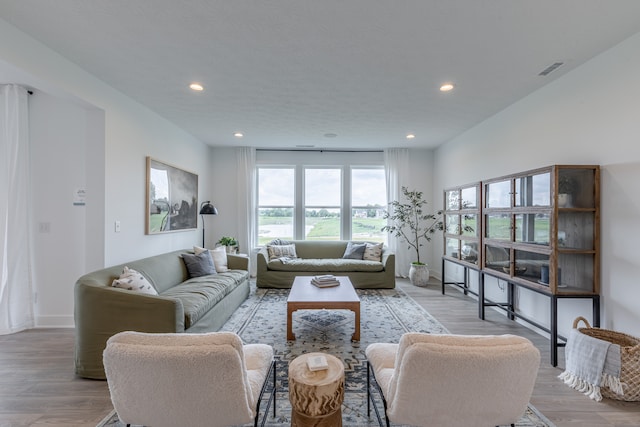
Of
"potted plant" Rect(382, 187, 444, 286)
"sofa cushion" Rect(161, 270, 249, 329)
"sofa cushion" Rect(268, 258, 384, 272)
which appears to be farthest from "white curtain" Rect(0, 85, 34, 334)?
"potted plant" Rect(382, 187, 444, 286)

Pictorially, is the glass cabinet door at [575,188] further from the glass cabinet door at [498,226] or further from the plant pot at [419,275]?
the plant pot at [419,275]

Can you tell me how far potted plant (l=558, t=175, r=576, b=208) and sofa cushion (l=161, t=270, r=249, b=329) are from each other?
11.3ft

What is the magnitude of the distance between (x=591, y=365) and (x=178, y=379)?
2.75 meters

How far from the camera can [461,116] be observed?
3.96 metres

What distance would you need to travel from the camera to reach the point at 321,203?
615 centimetres

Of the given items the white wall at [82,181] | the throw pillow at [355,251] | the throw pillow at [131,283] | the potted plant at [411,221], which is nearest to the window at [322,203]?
the throw pillow at [355,251]

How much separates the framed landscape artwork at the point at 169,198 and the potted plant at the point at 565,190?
4.45 m

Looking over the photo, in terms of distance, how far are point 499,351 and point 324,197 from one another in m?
5.11

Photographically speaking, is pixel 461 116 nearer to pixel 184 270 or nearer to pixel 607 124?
pixel 607 124

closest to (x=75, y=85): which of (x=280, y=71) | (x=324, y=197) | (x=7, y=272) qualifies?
(x=280, y=71)

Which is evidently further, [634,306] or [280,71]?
[280,71]

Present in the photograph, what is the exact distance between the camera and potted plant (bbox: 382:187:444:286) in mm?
5641

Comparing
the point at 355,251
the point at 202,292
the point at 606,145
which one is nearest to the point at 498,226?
the point at 606,145

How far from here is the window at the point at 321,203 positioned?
20.0 feet
